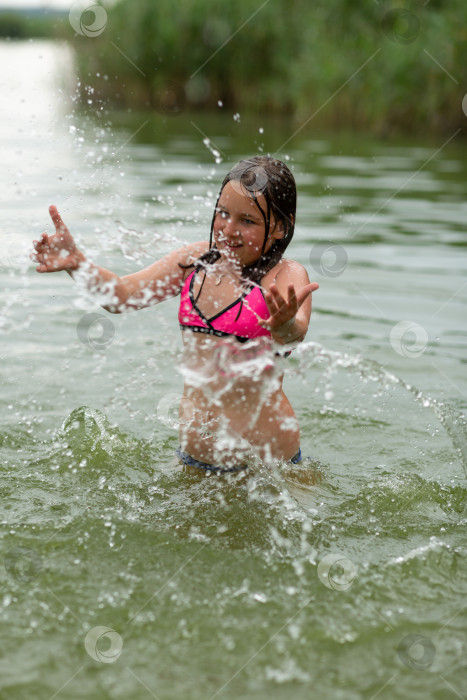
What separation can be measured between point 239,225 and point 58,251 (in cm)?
70

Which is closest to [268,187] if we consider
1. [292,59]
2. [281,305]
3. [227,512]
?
[281,305]

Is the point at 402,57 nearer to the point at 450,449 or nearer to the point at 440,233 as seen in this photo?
the point at 440,233

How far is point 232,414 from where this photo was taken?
3.61m

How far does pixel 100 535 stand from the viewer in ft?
10.5

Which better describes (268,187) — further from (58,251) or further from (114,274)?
(58,251)

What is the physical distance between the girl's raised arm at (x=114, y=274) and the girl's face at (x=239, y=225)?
263 mm

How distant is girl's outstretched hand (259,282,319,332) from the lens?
2.92 m

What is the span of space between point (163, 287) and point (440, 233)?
5868mm

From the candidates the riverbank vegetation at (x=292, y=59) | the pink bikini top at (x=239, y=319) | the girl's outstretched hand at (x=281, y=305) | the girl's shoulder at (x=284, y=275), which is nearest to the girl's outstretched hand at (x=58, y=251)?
the pink bikini top at (x=239, y=319)

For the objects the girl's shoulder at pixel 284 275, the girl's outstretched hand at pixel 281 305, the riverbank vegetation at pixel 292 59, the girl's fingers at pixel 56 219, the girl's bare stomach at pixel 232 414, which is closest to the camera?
the girl's outstretched hand at pixel 281 305

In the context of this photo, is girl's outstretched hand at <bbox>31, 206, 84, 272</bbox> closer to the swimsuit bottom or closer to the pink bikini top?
the pink bikini top

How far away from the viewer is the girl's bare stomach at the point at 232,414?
3529 millimetres

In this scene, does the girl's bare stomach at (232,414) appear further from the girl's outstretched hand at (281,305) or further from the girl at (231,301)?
the girl's outstretched hand at (281,305)

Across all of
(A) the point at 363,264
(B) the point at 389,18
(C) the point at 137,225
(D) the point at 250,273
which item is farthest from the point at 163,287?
(B) the point at 389,18
